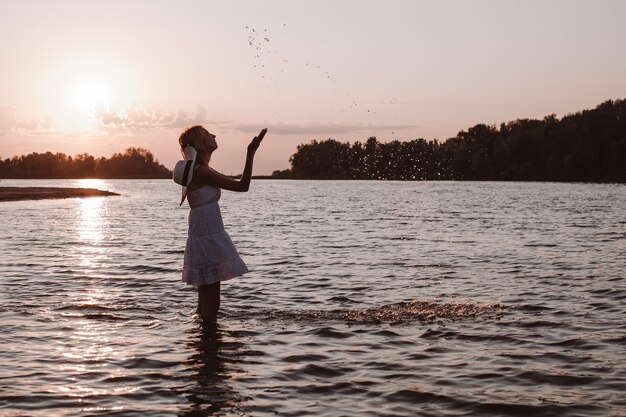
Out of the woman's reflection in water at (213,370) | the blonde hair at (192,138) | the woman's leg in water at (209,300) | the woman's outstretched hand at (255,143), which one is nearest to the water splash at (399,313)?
the woman's reflection in water at (213,370)

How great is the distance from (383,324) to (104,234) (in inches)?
980

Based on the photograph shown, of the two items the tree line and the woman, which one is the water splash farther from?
the tree line

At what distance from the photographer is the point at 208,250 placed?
10.3m

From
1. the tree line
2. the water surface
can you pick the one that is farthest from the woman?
the tree line

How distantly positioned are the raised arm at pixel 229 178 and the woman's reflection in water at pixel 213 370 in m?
2.12

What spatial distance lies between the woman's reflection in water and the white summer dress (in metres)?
0.88

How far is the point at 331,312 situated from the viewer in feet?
43.3

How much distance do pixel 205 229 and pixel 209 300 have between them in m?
1.11

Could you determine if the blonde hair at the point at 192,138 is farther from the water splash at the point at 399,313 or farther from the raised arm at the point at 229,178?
the water splash at the point at 399,313

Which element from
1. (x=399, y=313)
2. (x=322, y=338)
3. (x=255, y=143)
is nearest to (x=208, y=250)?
(x=255, y=143)

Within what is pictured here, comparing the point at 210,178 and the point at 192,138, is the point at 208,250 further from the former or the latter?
the point at 192,138

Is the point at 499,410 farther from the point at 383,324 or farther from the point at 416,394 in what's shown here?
the point at 383,324

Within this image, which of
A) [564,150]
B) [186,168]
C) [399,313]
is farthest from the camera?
[564,150]

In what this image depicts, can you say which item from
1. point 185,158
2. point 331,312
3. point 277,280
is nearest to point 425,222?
point 277,280
